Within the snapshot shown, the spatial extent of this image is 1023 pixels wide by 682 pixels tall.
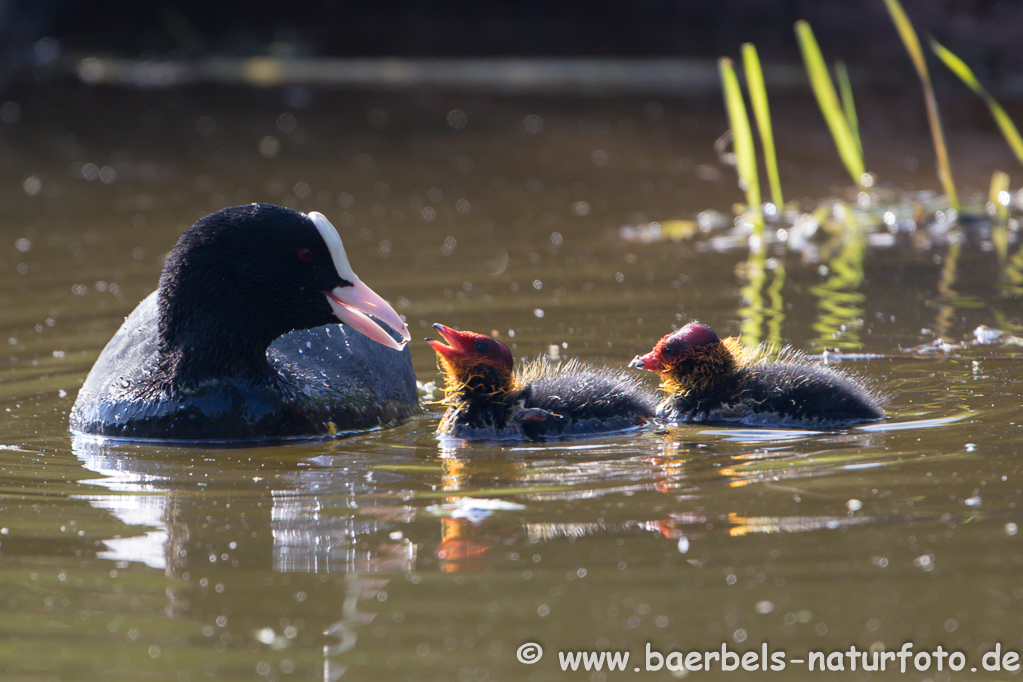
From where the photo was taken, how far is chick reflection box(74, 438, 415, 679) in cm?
299

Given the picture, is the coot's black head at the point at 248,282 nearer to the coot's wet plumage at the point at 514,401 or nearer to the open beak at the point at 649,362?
the coot's wet plumage at the point at 514,401

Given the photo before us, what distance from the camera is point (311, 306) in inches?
186

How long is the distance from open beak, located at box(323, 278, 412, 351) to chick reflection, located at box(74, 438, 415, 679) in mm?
509

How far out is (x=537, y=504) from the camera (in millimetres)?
3719

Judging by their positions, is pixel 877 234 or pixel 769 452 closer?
pixel 769 452

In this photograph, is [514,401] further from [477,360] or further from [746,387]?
[746,387]

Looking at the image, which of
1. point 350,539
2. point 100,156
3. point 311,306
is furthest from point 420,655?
point 100,156

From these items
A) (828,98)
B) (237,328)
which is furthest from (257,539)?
(828,98)

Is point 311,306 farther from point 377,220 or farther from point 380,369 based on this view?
point 377,220

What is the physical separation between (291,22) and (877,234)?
14.7 m

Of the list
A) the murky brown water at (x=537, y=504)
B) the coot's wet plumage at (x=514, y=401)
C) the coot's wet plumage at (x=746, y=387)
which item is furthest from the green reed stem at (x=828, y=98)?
the coot's wet plumage at (x=514, y=401)

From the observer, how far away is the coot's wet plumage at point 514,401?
4.69m

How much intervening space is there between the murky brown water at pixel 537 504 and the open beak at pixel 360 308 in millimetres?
398

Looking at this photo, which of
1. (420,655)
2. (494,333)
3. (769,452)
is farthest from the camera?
(494,333)
